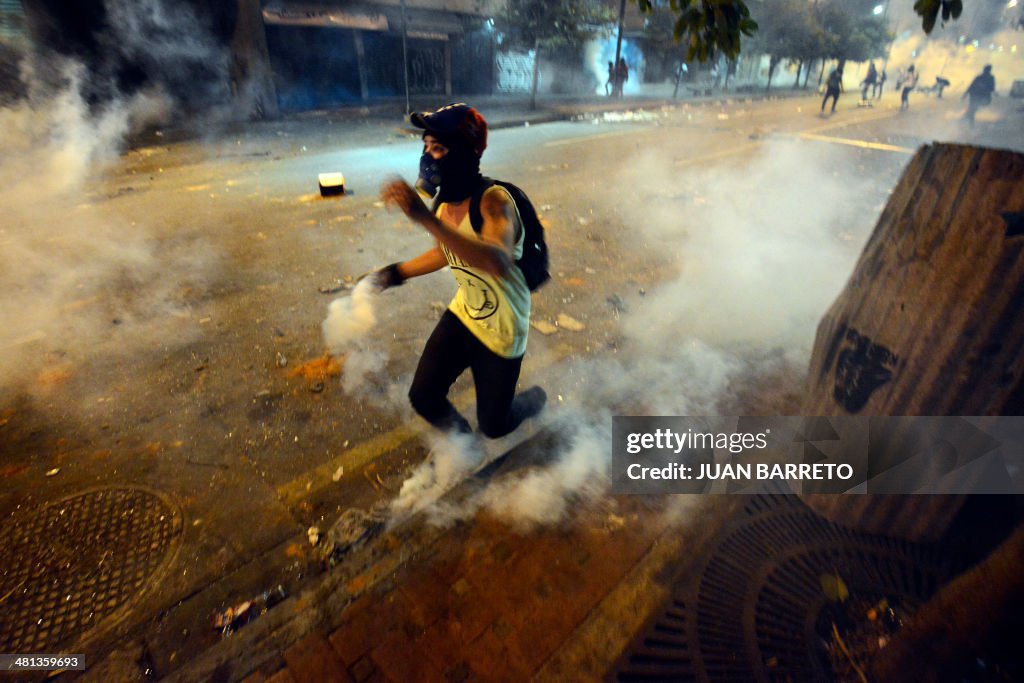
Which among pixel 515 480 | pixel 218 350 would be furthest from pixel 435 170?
pixel 218 350

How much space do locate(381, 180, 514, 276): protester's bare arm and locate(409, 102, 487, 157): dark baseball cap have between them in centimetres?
24

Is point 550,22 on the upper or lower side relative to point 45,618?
upper

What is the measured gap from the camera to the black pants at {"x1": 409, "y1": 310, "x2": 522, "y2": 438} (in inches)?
101

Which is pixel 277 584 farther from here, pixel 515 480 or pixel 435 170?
pixel 435 170

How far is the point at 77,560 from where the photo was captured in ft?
7.67

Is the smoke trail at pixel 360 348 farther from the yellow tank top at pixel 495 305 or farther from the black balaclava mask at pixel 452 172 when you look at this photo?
the black balaclava mask at pixel 452 172

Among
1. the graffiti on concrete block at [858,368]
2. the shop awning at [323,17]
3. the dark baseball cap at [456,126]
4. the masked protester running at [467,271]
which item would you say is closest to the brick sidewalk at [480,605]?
the masked protester running at [467,271]

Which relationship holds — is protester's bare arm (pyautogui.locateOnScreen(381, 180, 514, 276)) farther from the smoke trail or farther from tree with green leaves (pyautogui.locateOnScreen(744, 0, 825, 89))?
tree with green leaves (pyautogui.locateOnScreen(744, 0, 825, 89))

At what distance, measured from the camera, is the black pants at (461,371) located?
101 inches

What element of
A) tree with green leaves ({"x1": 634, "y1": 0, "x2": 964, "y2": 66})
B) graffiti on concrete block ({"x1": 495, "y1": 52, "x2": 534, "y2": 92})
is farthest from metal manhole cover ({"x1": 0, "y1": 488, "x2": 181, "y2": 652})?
graffiti on concrete block ({"x1": 495, "y1": 52, "x2": 534, "y2": 92})

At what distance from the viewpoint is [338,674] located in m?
1.91

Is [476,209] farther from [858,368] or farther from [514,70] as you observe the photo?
[514,70]

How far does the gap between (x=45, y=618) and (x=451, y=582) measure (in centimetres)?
165

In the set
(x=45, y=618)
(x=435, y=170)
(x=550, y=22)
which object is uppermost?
(x=550, y=22)
